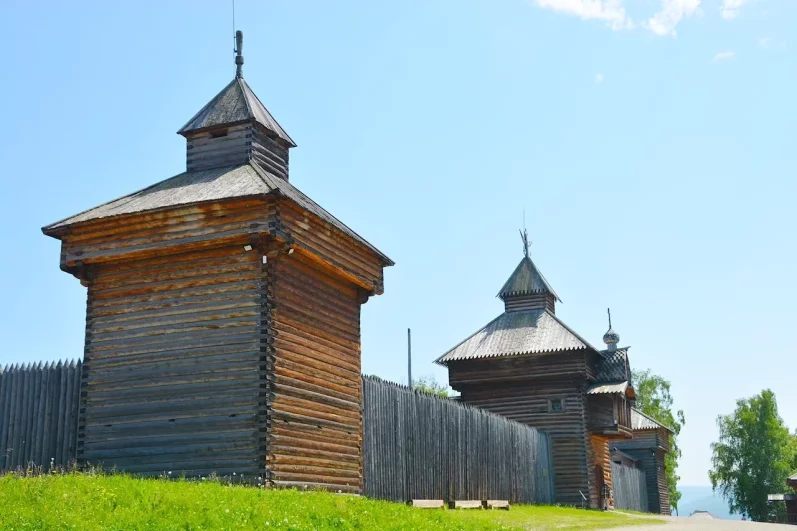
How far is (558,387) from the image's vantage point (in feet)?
114

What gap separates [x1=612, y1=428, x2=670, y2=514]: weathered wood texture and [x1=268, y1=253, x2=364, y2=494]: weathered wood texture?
3467 centimetres

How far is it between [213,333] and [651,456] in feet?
130

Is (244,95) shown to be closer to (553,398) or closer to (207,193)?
(207,193)

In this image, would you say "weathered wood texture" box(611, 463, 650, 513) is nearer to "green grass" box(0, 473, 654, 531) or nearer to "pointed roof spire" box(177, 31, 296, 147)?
"pointed roof spire" box(177, 31, 296, 147)

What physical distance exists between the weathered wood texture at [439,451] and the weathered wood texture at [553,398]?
2.27 meters

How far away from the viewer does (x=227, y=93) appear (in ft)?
72.6

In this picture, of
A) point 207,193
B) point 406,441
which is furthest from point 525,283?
point 207,193

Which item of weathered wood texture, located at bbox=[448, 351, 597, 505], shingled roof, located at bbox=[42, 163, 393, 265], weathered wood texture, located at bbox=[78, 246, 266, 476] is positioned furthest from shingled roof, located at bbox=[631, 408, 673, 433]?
weathered wood texture, located at bbox=[78, 246, 266, 476]

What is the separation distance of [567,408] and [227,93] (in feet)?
60.5

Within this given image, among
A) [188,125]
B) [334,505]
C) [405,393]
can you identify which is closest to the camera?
[334,505]

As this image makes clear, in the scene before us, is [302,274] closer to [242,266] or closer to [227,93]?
[242,266]

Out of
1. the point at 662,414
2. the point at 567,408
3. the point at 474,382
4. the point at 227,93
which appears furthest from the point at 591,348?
the point at 662,414

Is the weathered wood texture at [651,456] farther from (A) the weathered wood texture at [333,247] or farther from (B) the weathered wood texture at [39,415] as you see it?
(B) the weathered wood texture at [39,415]

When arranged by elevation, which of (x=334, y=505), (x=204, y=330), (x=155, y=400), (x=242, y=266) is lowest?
(x=334, y=505)
